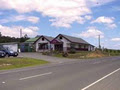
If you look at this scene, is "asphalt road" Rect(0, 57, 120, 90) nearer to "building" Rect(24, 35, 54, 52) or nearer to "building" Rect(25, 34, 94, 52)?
"building" Rect(25, 34, 94, 52)

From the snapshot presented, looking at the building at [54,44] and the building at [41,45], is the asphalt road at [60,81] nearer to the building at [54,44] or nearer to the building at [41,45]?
the building at [54,44]

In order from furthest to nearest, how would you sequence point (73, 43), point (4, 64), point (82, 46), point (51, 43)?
point (82, 46)
point (73, 43)
point (51, 43)
point (4, 64)


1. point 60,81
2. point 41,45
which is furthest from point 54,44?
point 60,81

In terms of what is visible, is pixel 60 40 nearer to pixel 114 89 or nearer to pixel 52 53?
pixel 52 53

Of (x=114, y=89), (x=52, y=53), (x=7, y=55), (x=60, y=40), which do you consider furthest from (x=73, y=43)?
(x=114, y=89)

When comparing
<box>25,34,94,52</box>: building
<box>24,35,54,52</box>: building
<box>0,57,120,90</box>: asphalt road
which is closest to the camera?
<box>0,57,120,90</box>: asphalt road

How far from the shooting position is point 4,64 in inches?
1280

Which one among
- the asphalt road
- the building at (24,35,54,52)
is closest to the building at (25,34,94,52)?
the building at (24,35,54,52)

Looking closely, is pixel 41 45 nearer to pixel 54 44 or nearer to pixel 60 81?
pixel 54 44

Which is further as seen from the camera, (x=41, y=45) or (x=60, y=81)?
(x=41, y=45)

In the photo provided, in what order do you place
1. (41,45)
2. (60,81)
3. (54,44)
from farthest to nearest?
(41,45) → (54,44) → (60,81)

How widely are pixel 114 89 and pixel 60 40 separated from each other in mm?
71492

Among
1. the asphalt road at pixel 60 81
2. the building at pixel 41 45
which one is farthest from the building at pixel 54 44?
the asphalt road at pixel 60 81

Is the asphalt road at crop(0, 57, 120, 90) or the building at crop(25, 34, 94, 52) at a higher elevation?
the building at crop(25, 34, 94, 52)
